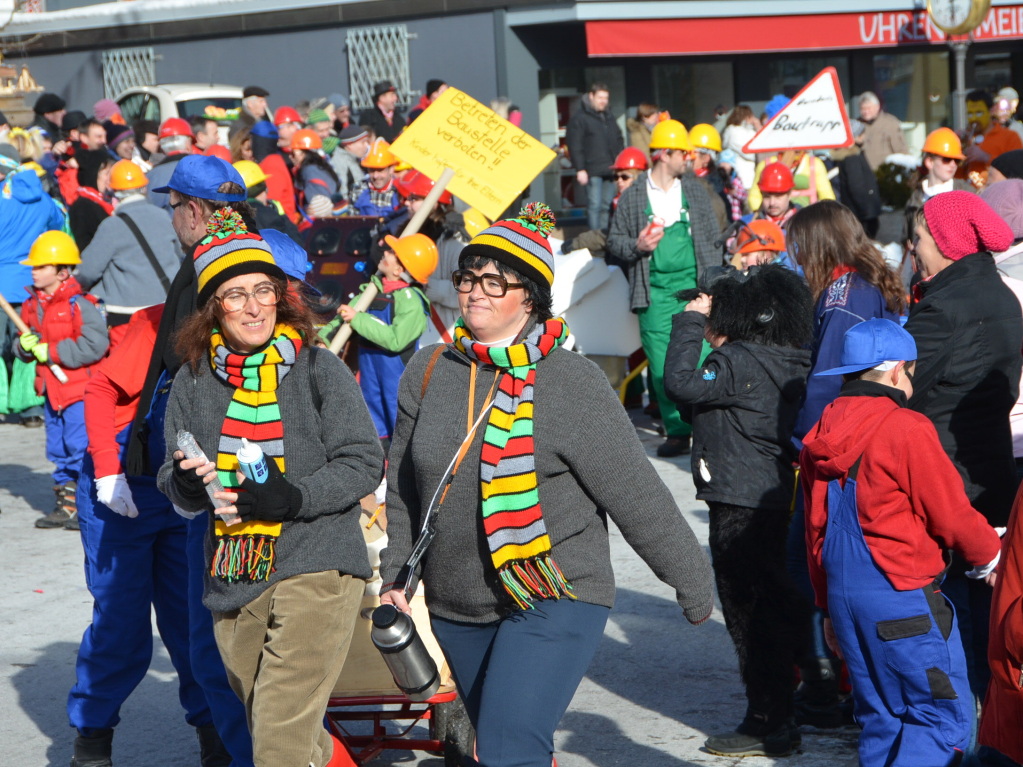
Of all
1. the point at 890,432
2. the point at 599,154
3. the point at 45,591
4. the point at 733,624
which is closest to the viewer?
the point at 890,432

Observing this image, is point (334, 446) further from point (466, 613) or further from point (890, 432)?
point (890, 432)

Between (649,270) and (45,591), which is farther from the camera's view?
(649,270)

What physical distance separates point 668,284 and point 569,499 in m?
6.15

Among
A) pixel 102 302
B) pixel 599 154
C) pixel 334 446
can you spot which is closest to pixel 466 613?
pixel 334 446

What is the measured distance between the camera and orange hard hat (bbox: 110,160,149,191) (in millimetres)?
8812

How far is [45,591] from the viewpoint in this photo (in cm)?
707

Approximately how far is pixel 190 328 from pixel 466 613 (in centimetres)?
118

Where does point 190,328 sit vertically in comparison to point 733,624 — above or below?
above

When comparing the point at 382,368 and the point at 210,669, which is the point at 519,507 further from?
the point at 382,368

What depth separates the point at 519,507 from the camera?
3377mm

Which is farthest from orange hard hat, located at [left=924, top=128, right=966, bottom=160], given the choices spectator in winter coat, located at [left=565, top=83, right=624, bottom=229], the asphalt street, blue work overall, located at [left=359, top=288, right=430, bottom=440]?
spectator in winter coat, located at [left=565, top=83, right=624, bottom=229]

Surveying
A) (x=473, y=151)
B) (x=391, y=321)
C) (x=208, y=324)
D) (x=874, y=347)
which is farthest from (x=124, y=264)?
(x=874, y=347)

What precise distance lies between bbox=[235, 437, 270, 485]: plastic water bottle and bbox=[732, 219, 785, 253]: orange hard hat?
4.18m

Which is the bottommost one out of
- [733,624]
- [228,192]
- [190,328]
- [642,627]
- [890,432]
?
[642,627]
